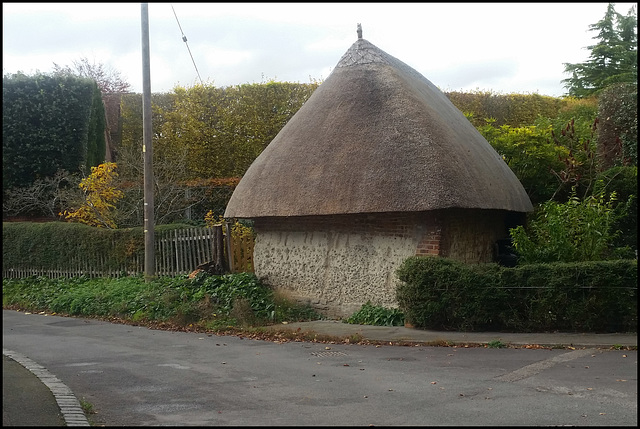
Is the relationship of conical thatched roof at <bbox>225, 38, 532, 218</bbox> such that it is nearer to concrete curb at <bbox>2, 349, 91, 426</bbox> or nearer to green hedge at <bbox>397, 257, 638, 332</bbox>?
green hedge at <bbox>397, 257, 638, 332</bbox>

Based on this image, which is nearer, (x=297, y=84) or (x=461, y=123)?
(x=461, y=123)

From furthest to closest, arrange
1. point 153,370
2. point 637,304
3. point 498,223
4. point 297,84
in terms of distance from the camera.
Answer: point 297,84 < point 498,223 < point 637,304 < point 153,370

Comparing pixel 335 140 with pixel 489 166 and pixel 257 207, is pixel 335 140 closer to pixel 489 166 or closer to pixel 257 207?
pixel 257 207

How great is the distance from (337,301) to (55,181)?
9.21 metres

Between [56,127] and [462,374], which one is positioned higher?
[56,127]

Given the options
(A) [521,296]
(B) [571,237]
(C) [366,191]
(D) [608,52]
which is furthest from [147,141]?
(D) [608,52]

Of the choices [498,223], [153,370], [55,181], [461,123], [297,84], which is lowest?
[153,370]

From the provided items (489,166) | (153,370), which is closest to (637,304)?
(489,166)

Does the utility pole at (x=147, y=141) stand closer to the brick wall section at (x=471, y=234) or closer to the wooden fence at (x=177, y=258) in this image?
the wooden fence at (x=177, y=258)

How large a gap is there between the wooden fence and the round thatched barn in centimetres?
104

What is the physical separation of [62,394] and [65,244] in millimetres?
12392

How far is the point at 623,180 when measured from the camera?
17.0m

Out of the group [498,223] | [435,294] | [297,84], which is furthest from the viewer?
[297,84]

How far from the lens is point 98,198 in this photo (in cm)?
1950
